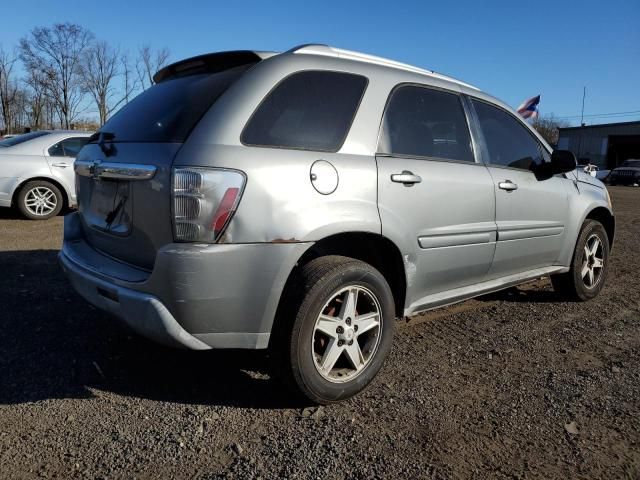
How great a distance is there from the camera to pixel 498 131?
13.3 ft

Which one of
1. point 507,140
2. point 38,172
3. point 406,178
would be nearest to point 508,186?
point 507,140

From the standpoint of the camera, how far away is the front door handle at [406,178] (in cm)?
301

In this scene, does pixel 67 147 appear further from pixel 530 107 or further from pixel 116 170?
pixel 530 107

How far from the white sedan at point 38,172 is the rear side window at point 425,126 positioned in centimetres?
686

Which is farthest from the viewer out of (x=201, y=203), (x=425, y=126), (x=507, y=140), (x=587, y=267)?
(x=587, y=267)

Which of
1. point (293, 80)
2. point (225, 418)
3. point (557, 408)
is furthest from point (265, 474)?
point (293, 80)

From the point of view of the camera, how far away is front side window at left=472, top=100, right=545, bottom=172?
3900 mm

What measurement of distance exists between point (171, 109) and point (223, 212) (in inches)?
32.0

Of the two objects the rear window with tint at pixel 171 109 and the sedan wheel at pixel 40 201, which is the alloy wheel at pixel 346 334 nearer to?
the rear window with tint at pixel 171 109

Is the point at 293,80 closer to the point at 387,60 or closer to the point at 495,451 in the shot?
the point at 387,60

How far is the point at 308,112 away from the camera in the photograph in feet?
9.21

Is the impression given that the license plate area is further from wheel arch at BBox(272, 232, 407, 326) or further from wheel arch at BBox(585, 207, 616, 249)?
wheel arch at BBox(585, 207, 616, 249)

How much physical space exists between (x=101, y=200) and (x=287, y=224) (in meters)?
1.13

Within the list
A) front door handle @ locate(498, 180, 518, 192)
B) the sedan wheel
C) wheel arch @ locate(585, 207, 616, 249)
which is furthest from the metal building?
front door handle @ locate(498, 180, 518, 192)
